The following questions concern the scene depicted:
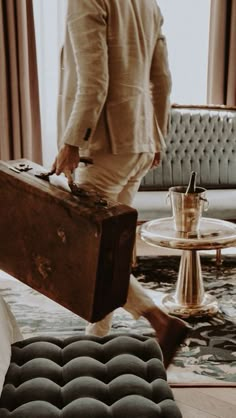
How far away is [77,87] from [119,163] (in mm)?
338

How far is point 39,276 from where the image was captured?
200 centimetres

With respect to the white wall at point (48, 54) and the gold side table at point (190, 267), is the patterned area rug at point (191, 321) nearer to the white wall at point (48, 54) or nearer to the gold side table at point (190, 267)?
the gold side table at point (190, 267)

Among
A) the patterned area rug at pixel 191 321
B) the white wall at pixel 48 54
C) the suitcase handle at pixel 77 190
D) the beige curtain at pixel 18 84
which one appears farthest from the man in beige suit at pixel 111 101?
the white wall at pixel 48 54

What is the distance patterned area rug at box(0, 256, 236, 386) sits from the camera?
2738 millimetres

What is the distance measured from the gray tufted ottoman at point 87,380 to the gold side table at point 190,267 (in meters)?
1.33

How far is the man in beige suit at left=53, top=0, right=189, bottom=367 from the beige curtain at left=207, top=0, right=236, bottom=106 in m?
2.96

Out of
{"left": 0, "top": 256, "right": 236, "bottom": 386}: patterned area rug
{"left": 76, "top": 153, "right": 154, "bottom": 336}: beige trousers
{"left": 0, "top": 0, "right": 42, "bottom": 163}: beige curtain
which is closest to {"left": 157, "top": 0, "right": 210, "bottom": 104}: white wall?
{"left": 0, "top": 0, "right": 42, "bottom": 163}: beige curtain

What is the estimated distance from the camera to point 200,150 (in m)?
5.02

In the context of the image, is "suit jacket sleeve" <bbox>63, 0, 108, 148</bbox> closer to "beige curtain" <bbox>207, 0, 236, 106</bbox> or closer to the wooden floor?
the wooden floor

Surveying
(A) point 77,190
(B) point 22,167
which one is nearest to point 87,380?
(A) point 77,190

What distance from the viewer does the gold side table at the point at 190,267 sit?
3.21m

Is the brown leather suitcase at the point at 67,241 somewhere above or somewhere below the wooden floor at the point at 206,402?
above

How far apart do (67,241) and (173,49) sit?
3914 mm

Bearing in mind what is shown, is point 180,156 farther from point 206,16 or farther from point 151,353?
point 151,353
